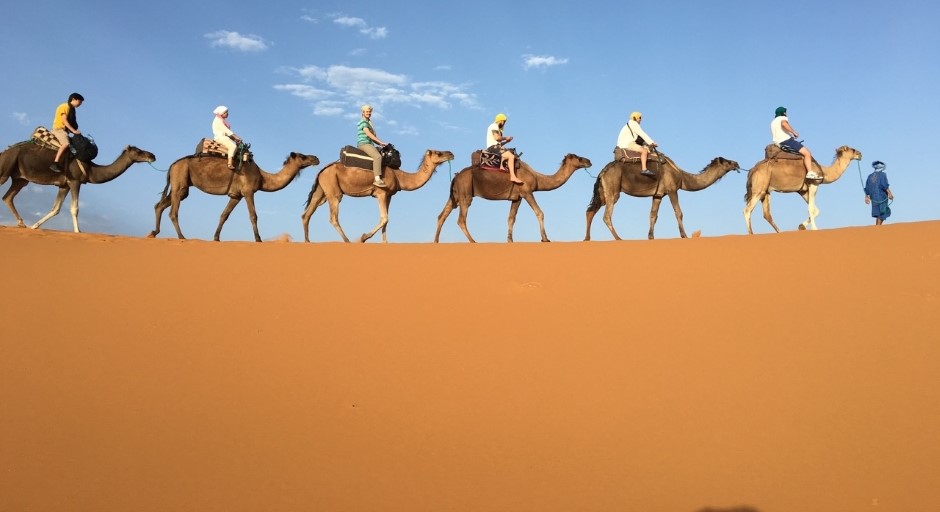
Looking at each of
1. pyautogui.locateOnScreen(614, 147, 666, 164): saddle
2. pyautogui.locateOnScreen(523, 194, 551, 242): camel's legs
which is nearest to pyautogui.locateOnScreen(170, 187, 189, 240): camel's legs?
pyautogui.locateOnScreen(523, 194, 551, 242): camel's legs

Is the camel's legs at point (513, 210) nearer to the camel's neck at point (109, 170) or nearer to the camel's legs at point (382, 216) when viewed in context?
the camel's legs at point (382, 216)

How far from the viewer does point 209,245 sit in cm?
1320

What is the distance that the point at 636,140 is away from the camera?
52.7 ft

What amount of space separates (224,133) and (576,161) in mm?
8144

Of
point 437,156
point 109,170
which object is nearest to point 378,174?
point 437,156

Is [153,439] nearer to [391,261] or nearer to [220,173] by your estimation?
[391,261]

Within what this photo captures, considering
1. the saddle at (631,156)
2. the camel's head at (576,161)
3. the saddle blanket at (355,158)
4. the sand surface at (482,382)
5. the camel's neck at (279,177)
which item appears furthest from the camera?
the camel's head at (576,161)

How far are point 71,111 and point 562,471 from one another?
45.5 feet

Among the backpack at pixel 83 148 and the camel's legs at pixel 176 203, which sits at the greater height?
the backpack at pixel 83 148

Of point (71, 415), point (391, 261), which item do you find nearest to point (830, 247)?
point (391, 261)

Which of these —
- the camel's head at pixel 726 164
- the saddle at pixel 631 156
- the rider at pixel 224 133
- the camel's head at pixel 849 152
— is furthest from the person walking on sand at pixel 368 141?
the camel's head at pixel 849 152

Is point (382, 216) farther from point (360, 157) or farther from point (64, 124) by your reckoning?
point (64, 124)

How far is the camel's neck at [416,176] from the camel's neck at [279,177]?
99.0 inches

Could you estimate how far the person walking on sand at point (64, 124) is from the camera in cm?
1491
